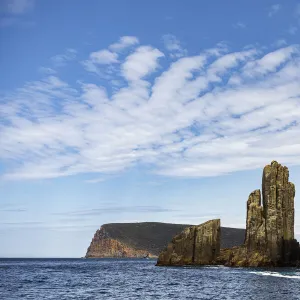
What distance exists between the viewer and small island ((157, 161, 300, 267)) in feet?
373

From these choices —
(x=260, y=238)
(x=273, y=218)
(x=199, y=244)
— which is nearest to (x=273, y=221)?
(x=273, y=218)

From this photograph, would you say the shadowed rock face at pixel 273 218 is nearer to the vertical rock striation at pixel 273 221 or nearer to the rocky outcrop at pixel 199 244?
the vertical rock striation at pixel 273 221

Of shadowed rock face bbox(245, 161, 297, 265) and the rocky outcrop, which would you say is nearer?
shadowed rock face bbox(245, 161, 297, 265)

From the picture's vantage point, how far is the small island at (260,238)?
113688 millimetres

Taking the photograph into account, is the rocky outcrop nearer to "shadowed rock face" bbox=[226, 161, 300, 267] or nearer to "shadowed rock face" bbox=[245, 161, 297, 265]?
"shadowed rock face" bbox=[226, 161, 300, 267]

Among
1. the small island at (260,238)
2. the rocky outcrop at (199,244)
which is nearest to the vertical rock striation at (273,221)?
the small island at (260,238)

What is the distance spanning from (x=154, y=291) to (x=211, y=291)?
281 inches

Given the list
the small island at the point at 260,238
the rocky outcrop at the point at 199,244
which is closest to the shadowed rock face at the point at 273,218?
the small island at the point at 260,238

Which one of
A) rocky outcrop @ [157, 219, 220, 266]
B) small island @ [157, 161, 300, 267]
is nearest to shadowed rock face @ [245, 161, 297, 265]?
small island @ [157, 161, 300, 267]

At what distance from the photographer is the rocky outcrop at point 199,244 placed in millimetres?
127188

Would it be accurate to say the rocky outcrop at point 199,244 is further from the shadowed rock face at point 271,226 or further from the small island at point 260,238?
the shadowed rock face at point 271,226

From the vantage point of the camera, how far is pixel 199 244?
419 feet

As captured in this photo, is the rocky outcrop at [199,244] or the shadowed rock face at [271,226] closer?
the shadowed rock face at [271,226]

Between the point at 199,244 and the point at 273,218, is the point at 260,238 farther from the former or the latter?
the point at 199,244
